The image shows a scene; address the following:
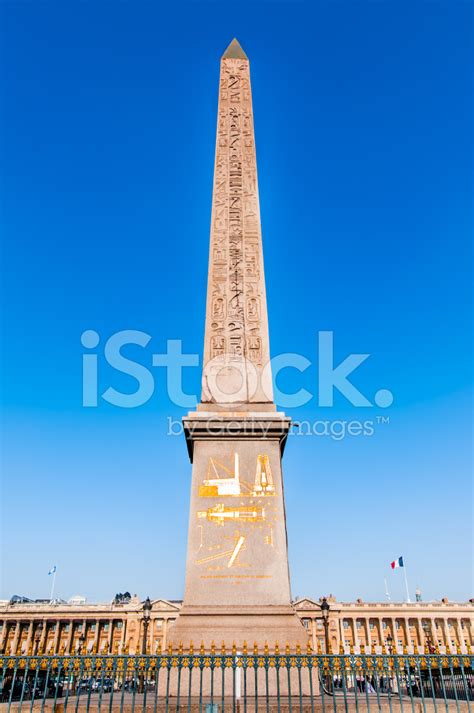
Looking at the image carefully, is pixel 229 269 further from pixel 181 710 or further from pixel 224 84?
pixel 181 710

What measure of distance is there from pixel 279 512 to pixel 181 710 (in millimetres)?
3355

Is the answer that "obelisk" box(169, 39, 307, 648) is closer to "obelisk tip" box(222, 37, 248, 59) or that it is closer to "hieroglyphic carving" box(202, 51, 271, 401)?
"hieroglyphic carving" box(202, 51, 271, 401)

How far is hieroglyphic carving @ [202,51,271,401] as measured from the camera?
11.6 m

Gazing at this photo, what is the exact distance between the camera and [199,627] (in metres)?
8.33

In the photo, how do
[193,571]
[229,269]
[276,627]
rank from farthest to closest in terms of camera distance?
[229,269] < [193,571] < [276,627]

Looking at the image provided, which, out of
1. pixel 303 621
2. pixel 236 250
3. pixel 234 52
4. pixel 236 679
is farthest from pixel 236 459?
pixel 303 621

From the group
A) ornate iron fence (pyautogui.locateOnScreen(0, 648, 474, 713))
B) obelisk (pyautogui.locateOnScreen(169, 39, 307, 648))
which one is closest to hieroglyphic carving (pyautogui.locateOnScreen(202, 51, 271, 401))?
obelisk (pyautogui.locateOnScreen(169, 39, 307, 648))

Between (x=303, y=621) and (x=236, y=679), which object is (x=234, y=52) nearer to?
(x=236, y=679)

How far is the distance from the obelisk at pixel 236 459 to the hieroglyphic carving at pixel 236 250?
0.02 m

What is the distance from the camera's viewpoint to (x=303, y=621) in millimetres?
72750

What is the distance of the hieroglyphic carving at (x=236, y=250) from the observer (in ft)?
38.0

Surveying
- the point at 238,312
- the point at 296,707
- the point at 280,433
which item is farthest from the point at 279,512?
the point at 238,312

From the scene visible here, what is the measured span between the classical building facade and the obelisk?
6990 centimetres

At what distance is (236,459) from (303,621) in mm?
71290
